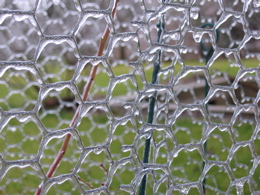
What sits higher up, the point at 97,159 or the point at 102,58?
the point at 102,58

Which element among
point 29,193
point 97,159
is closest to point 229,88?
point 29,193

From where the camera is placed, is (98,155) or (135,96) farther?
(135,96)

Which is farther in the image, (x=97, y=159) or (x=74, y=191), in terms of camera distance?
(x=97, y=159)

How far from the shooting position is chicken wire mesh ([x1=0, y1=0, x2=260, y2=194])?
0.40m

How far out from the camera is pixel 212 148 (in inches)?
71.1

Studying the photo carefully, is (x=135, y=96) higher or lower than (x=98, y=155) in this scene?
higher

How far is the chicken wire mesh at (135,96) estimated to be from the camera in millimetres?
397

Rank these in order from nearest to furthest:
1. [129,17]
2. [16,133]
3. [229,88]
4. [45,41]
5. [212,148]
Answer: [45,41]
[229,88]
[129,17]
[212,148]
[16,133]

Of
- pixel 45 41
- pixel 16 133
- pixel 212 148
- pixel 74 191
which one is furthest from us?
pixel 16 133

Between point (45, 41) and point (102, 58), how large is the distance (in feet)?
0.22

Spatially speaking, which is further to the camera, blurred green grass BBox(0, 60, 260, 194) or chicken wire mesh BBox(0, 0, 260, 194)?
blurred green grass BBox(0, 60, 260, 194)

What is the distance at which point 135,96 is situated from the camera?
1.79 m

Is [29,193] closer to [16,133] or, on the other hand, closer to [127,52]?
[16,133]

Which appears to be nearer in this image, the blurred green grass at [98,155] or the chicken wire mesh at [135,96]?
the chicken wire mesh at [135,96]
